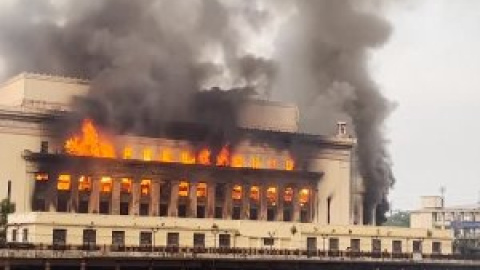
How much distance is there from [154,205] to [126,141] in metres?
9.41

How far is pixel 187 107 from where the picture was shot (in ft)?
379

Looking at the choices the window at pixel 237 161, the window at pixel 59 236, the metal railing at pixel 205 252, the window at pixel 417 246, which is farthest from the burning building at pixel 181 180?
the metal railing at pixel 205 252

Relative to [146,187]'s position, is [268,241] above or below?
below

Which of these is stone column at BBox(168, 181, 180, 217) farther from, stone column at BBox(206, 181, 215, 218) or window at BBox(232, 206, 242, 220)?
window at BBox(232, 206, 242, 220)

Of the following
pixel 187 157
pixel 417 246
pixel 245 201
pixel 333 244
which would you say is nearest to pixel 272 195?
pixel 245 201

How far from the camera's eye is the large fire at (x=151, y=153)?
4183 inches

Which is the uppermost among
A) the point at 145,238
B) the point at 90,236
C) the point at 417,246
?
the point at 90,236

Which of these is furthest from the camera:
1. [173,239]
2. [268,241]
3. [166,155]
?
[166,155]

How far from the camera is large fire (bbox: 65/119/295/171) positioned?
10625cm

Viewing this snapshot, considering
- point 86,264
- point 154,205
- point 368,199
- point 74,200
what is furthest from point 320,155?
point 86,264

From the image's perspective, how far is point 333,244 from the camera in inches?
3775

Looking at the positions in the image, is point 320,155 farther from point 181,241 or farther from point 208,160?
point 181,241

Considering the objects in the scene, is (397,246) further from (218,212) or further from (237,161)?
(237,161)

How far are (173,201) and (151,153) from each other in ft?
24.6
